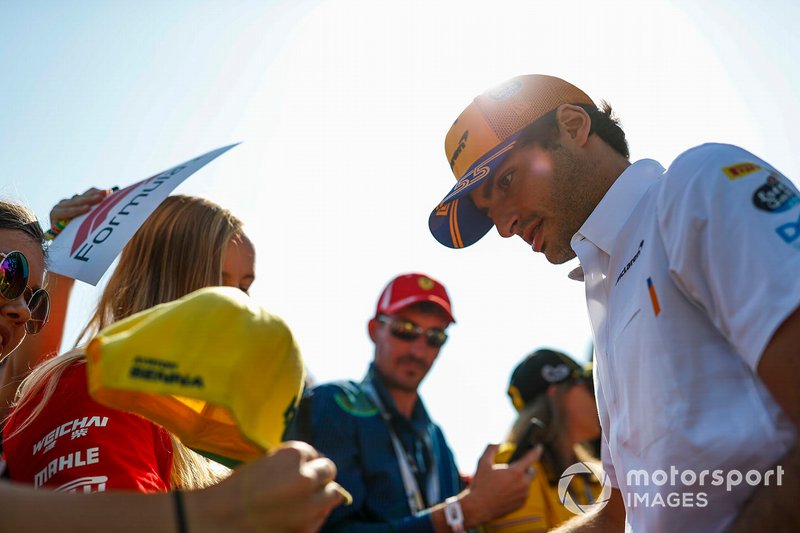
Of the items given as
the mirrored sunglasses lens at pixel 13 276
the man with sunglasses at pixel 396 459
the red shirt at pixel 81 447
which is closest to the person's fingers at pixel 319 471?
the red shirt at pixel 81 447

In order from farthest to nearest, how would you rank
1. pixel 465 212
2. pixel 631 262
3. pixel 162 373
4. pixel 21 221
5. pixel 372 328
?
pixel 372 328
pixel 465 212
pixel 21 221
pixel 631 262
pixel 162 373

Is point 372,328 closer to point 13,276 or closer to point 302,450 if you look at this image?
point 13,276

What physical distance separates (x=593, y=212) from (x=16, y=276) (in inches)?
77.4

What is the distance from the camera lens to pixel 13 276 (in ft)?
8.06

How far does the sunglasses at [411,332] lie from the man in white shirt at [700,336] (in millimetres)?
2511

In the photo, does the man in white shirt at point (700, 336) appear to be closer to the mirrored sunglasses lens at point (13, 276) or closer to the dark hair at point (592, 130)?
the dark hair at point (592, 130)

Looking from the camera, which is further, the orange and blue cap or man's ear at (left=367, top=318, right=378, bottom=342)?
man's ear at (left=367, top=318, right=378, bottom=342)

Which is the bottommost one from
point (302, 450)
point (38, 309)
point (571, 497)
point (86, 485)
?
point (571, 497)

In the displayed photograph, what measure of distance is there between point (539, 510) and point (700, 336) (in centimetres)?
269

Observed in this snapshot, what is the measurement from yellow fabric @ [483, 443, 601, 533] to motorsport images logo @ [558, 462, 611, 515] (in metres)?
0.09

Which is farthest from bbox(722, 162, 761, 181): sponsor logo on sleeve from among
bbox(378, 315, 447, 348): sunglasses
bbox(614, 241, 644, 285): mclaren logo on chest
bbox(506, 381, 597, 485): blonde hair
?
bbox(378, 315, 447, 348): sunglasses

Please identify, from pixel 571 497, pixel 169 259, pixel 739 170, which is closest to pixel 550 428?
pixel 571 497

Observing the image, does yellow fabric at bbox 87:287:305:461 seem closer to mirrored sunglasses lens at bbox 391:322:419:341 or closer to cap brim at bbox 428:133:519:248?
cap brim at bbox 428:133:519:248

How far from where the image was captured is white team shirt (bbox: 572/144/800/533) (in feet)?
5.94
